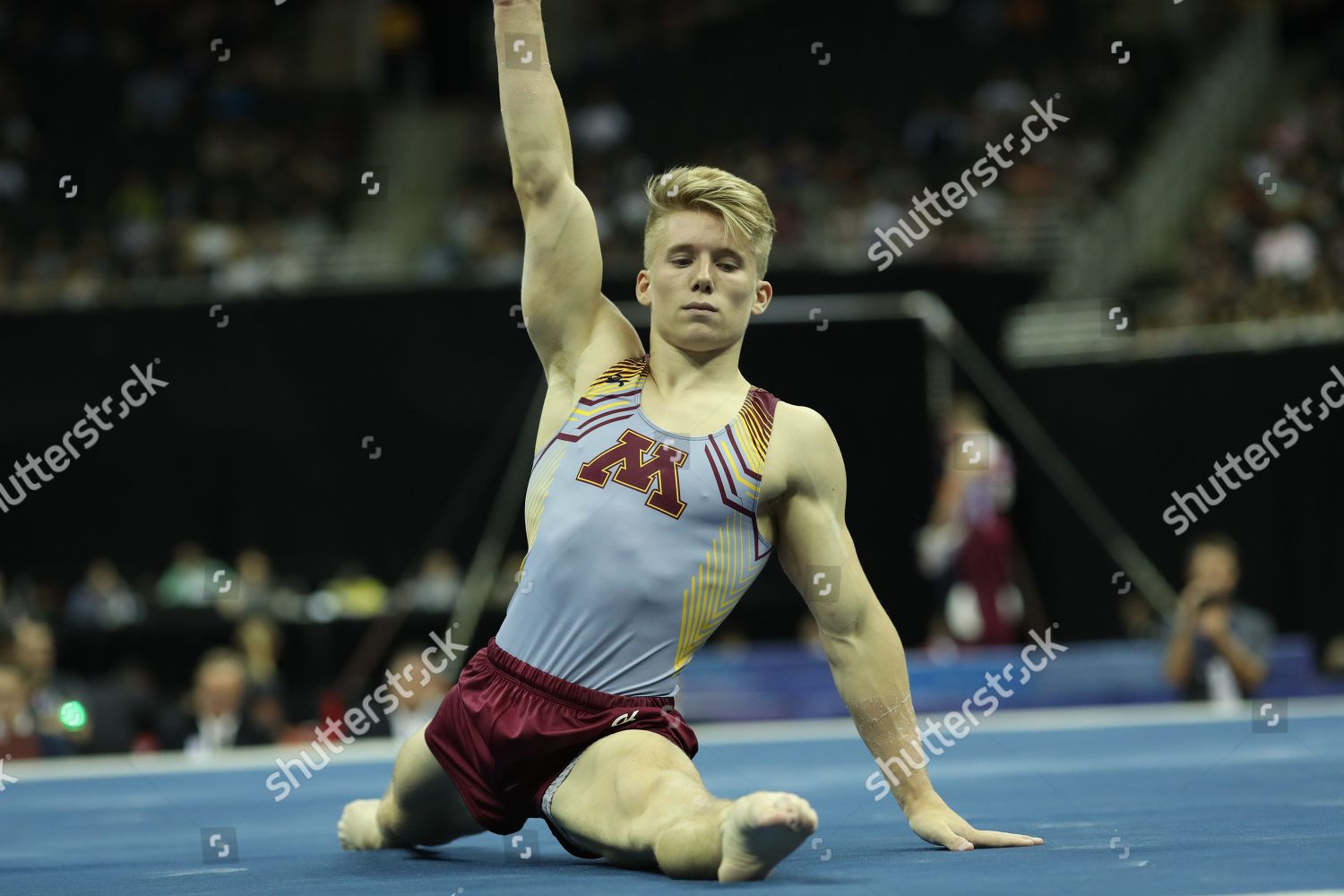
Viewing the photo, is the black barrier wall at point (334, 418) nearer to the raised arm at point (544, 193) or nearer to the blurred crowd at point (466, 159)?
the blurred crowd at point (466, 159)

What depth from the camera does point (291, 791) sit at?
6875 millimetres

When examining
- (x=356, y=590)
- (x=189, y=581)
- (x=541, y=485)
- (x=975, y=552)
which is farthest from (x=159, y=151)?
(x=541, y=485)

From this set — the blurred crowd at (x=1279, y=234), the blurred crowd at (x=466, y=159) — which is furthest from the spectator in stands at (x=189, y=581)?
the blurred crowd at (x=1279, y=234)

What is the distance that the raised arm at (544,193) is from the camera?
413 cm

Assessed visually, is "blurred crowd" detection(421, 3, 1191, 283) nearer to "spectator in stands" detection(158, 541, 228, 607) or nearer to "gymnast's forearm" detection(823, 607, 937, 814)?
"spectator in stands" detection(158, 541, 228, 607)

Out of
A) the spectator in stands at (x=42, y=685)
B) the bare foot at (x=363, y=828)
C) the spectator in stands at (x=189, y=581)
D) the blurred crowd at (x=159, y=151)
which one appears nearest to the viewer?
the bare foot at (x=363, y=828)

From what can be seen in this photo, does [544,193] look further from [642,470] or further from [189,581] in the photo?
[189,581]

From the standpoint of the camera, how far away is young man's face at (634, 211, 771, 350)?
407 centimetres

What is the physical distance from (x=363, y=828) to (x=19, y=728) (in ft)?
16.7

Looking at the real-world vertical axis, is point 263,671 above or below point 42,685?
above

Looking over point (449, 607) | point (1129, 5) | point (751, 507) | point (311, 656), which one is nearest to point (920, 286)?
point (449, 607)

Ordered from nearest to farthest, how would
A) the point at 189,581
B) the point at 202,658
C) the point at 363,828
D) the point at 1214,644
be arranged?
the point at 363,828 < the point at 1214,644 < the point at 202,658 < the point at 189,581

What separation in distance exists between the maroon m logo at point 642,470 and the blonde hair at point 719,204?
18.3 inches

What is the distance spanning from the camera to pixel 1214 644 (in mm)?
9883
